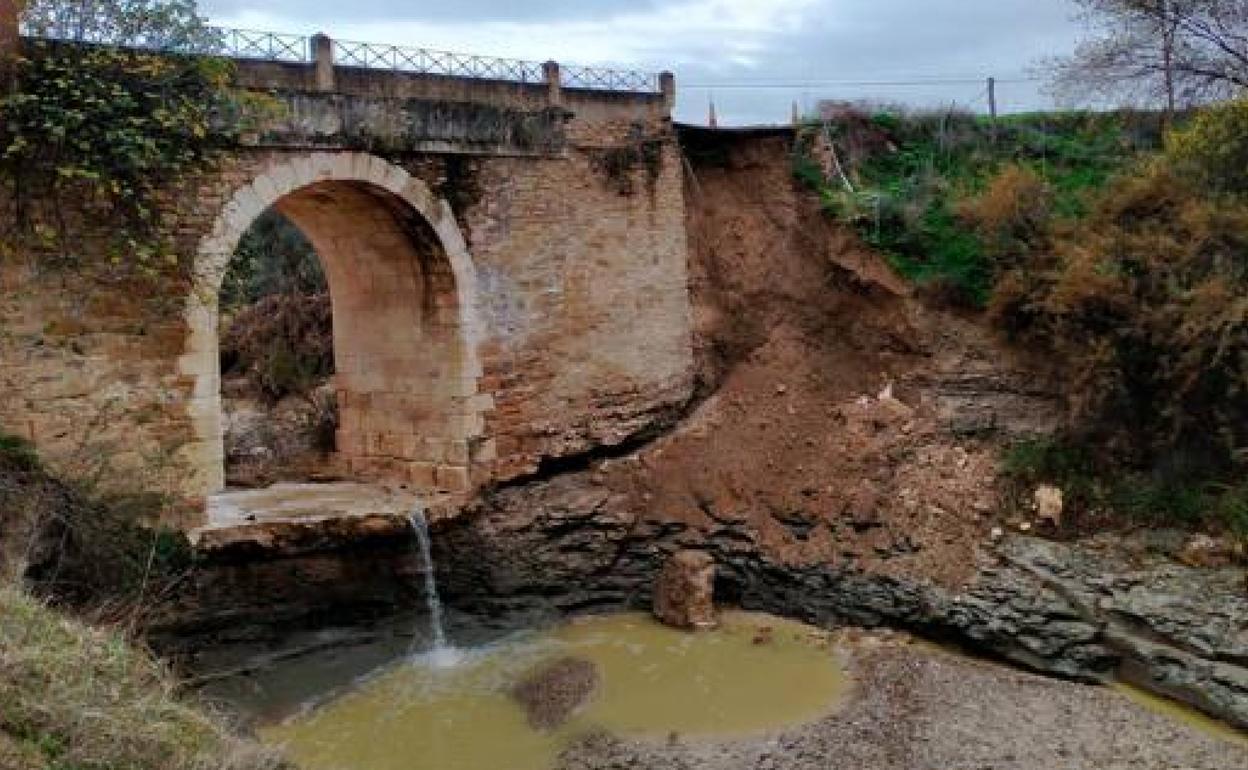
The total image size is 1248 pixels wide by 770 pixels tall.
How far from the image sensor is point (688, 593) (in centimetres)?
1161

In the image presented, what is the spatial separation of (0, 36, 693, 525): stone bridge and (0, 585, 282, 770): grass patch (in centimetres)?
299

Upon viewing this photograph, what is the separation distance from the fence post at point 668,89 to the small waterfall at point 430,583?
6.32 metres

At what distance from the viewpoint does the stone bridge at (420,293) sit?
9.42 meters

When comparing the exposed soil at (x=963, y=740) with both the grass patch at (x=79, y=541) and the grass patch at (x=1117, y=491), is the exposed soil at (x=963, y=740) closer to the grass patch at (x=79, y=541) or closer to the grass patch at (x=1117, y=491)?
the grass patch at (x=1117, y=491)

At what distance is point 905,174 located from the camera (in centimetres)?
1558

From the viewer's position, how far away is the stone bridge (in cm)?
942

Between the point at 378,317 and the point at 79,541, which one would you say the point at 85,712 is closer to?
the point at 79,541

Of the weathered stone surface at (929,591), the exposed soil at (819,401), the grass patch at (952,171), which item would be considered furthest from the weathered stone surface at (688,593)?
the grass patch at (952,171)

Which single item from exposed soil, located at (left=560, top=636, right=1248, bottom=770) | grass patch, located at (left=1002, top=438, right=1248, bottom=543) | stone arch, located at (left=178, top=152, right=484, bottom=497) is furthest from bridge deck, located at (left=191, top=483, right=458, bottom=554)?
grass patch, located at (left=1002, top=438, right=1248, bottom=543)

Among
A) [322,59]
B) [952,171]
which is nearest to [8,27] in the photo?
[322,59]

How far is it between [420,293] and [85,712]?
772 cm

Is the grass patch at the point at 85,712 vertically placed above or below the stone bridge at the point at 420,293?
below

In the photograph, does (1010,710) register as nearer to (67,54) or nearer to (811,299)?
(811,299)

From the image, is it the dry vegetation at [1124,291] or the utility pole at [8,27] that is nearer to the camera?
the utility pole at [8,27]
